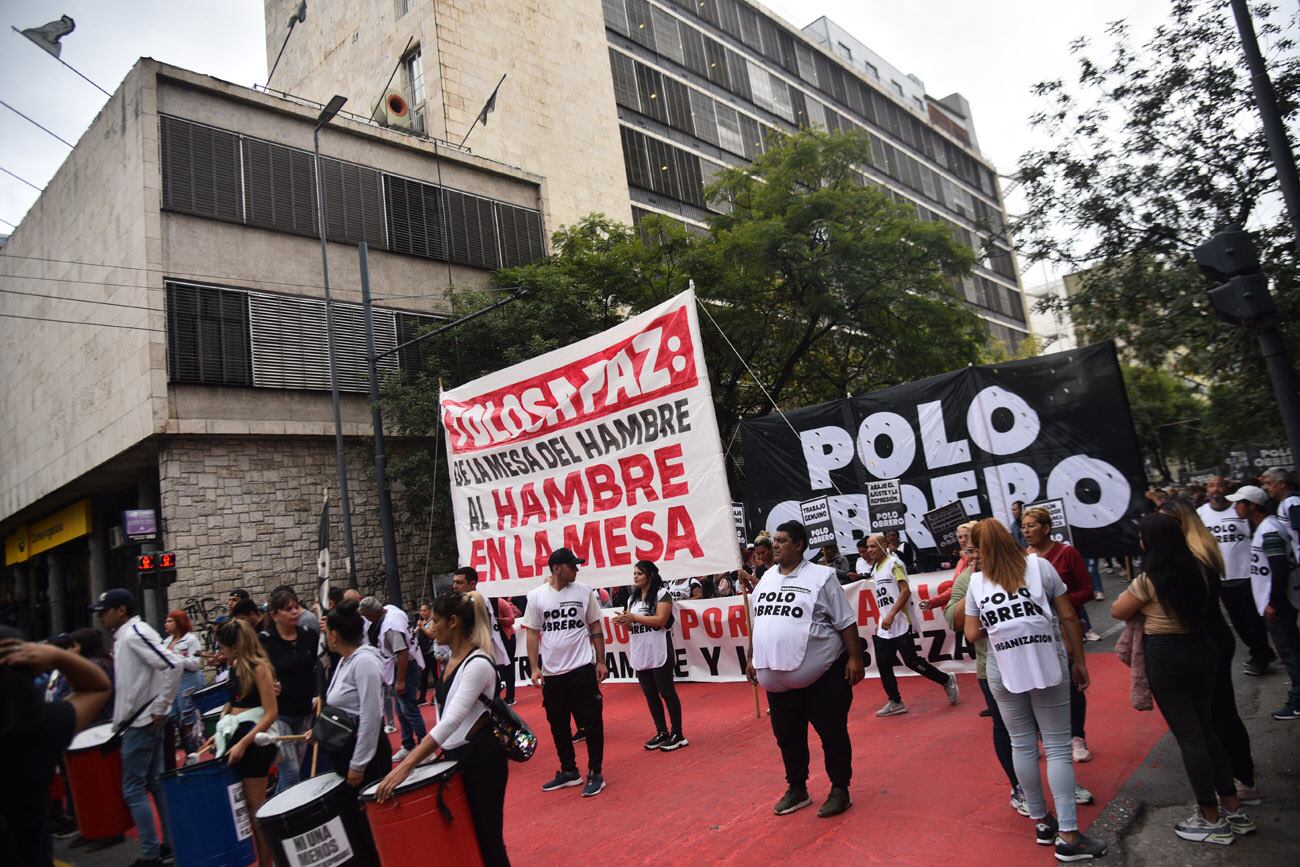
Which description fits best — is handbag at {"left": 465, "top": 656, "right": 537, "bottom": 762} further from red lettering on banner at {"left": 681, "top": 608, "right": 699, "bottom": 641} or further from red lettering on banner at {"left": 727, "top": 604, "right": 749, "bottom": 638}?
red lettering on banner at {"left": 681, "top": 608, "right": 699, "bottom": 641}

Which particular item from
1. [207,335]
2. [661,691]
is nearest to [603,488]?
[661,691]

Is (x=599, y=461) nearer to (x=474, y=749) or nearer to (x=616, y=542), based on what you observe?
(x=616, y=542)

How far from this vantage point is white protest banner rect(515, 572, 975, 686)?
8.93 metres

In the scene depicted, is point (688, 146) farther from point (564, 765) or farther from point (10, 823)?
point (10, 823)

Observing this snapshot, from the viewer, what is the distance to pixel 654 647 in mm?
7449

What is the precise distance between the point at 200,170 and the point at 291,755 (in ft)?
58.2

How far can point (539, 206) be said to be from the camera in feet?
87.1

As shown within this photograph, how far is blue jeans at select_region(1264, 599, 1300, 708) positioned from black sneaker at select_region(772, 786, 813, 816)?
3.91m

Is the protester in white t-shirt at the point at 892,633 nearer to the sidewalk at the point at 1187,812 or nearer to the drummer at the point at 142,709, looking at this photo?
the sidewalk at the point at 1187,812

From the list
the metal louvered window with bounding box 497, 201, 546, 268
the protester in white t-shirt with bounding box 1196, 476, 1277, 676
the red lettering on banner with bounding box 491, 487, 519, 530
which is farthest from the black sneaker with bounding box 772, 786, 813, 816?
the metal louvered window with bounding box 497, 201, 546, 268

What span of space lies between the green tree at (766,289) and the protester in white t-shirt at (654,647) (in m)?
12.4

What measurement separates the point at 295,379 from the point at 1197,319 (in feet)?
61.2

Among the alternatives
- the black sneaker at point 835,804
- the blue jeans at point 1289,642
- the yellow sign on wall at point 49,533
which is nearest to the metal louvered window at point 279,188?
the yellow sign on wall at point 49,533

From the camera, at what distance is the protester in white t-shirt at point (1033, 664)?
4.19 metres
